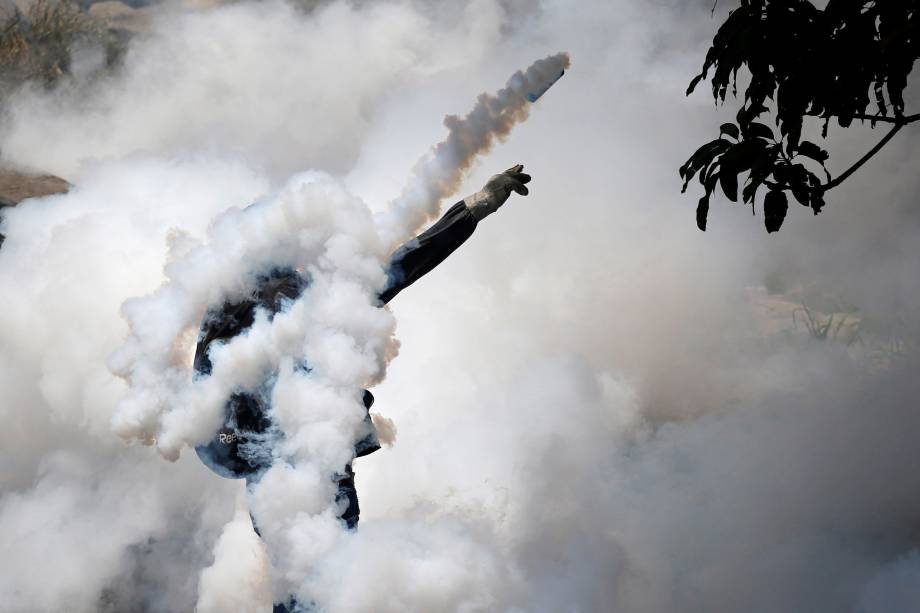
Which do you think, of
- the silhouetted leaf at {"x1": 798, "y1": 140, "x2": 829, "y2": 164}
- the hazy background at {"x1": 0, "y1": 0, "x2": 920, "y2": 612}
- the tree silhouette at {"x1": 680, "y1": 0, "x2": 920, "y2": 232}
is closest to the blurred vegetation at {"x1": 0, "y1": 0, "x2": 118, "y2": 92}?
the hazy background at {"x1": 0, "y1": 0, "x2": 920, "y2": 612}

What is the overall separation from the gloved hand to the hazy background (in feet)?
3.97

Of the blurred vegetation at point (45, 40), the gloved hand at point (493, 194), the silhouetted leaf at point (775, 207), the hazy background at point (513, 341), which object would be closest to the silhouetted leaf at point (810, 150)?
the silhouetted leaf at point (775, 207)

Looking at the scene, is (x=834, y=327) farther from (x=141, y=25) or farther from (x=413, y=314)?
(x=141, y=25)

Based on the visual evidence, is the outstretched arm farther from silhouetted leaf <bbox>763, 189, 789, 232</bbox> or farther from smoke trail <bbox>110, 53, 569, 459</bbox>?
silhouetted leaf <bbox>763, 189, 789, 232</bbox>

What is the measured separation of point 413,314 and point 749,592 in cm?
331

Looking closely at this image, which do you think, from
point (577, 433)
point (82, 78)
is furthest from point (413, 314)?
point (82, 78)

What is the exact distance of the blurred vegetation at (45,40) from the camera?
9117 mm

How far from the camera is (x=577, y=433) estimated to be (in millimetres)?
5793

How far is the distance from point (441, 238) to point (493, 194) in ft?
0.88

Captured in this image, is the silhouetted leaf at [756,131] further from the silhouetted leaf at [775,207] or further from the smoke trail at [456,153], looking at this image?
the smoke trail at [456,153]

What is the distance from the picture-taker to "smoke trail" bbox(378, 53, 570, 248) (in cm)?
386

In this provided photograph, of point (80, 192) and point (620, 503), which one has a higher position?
point (80, 192)

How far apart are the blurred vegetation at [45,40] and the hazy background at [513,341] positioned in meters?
0.30

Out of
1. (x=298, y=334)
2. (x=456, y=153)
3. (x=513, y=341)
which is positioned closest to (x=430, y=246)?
(x=456, y=153)
